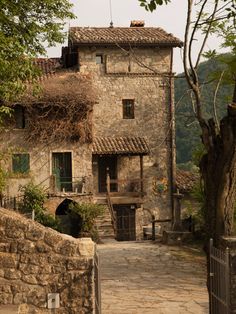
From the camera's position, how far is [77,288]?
295 inches

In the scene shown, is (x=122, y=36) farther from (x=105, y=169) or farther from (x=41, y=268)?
(x=41, y=268)

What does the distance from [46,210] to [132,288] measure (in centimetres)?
1448

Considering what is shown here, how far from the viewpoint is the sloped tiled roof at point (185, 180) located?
30150 millimetres

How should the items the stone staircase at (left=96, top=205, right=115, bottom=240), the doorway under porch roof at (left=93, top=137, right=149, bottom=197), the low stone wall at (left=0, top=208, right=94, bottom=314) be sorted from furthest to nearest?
the doorway under porch roof at (left=93, top=137, right=149, bottom=197), the stone staircase at (left=96, top=205, right=115, bottom=240), the low stone wall at (left=0, top=208, right=94, bottom=314)

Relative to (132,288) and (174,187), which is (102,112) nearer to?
(174,187)

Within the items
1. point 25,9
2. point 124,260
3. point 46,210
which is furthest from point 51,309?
point 46,210

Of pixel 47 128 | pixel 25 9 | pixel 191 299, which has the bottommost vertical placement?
pixel 191 299

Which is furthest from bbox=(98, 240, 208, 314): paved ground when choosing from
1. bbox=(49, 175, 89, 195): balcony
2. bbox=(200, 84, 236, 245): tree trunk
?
bbox=(49, 175, 89, 195): balcony

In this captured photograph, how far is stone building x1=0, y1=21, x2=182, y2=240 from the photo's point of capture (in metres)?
28.0

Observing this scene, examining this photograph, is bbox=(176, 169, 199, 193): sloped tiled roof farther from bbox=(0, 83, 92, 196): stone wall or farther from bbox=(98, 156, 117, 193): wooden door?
bbox=(0, 83, 92, 196): stone wall

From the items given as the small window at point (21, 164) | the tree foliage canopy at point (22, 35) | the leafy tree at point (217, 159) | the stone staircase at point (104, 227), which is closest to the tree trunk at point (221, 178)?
the leafy tree at point (217, 159)

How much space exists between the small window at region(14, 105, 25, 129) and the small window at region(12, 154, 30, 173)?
5.11 ft

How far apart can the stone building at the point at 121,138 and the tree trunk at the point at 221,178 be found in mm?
18764

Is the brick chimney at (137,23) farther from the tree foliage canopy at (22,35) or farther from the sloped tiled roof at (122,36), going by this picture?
the tree foliage canopy at (22,35)
